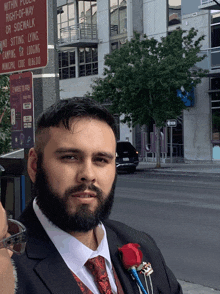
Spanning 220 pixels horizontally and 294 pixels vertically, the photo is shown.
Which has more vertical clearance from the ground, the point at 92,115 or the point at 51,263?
the point at 92,115

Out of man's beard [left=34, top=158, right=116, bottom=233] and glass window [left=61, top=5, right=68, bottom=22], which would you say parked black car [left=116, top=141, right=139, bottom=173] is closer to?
glass window [left=61, top=5, right=68, bottom=22]

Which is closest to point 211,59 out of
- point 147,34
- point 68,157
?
point 147,34

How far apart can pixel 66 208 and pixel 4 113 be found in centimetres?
748

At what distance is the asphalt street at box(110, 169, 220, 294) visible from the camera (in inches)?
288

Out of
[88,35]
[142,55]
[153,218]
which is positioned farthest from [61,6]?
[153,218]

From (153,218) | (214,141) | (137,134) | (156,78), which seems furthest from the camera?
(137,134)

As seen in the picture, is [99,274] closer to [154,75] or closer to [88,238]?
[88,238]

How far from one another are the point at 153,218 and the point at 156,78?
1724 cm

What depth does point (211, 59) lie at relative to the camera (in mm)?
30766

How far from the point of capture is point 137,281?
1860mm

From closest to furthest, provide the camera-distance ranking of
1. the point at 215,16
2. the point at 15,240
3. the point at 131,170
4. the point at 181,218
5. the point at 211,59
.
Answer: the point at 15,240 < the point at 181,218 < the point at 131,170 < the point at 211,59 < the point at 215,16

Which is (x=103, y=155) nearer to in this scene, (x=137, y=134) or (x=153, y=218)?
(x=153, y=218)

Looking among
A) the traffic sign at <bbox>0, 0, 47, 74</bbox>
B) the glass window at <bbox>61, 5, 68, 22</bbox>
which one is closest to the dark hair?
the traffic sign at <bbox>0, 0, 47, 74</bbox>

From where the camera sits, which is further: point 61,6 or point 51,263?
point 61,6
